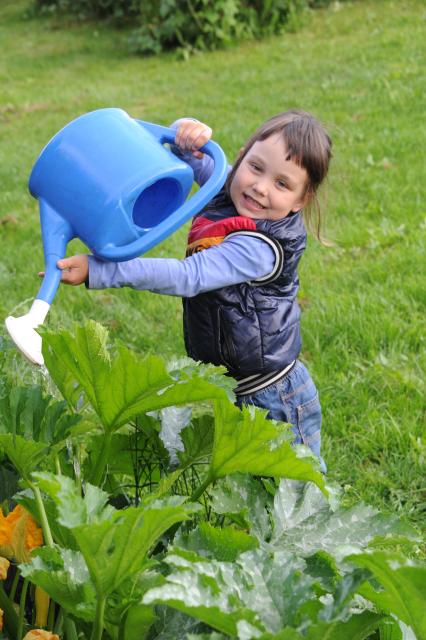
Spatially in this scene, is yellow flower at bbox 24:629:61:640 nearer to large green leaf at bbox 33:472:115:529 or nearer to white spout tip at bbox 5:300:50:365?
large green leaf at bbox 33:472:115:529

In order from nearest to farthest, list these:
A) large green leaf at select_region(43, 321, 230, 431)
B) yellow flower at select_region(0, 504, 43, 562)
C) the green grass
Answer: large green leaf at select_region(43, 321, 230, 431), yellow flower at select_region(0, 504, 43, 562), the green grass

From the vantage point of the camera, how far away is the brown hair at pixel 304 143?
6.77 feet

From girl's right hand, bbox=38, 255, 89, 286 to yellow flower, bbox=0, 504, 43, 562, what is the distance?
→ 48 cm

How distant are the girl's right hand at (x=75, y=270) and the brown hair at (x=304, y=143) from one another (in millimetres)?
628

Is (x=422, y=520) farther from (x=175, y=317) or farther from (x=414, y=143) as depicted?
(x=414, y=143)

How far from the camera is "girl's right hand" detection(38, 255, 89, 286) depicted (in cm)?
161

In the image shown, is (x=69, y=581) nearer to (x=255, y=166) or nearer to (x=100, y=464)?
(x=100, y=464)

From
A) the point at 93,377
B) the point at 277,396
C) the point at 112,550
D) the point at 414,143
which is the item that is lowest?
the point at 414,143

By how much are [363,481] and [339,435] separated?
242 millimetres

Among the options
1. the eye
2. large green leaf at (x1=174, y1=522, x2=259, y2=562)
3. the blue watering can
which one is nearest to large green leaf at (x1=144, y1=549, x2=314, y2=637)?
large green leaf at (x1=174, y1=522, x2=259, y2=562)

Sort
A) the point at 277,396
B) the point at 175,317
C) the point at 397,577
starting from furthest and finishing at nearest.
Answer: the point at 175,317 < the point at 277,396 < the point at 397,577

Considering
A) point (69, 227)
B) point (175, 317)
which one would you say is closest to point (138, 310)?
point (175, 317)

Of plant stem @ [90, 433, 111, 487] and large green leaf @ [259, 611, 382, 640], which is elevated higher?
large green leaf @ [259, 611, 382, 640]

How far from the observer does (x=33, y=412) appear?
130 centimetres
